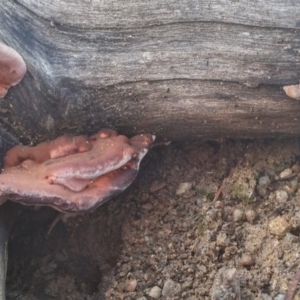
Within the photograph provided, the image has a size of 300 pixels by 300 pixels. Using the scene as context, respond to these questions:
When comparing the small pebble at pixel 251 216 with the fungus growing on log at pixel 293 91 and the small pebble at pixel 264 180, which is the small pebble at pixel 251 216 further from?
the fungus growing on log at pixel 293 91

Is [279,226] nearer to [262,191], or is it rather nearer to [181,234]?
[262,191]

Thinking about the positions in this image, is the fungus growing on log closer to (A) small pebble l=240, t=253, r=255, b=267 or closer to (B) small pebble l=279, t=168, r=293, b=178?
(B) small pebble l=279, t=168, r=293, b=178

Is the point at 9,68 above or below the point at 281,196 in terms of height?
above

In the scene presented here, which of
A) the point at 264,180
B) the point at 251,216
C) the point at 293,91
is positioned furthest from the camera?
the point at 264,180

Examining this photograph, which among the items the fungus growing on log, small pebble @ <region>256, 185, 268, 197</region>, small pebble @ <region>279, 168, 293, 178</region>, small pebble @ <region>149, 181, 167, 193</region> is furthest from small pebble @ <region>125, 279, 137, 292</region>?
the fungus growing on log

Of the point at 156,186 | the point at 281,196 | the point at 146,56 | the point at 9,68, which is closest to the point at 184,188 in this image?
the point at 156,186

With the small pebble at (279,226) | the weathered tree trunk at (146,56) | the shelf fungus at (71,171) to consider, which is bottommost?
the small pebble at (279,226)

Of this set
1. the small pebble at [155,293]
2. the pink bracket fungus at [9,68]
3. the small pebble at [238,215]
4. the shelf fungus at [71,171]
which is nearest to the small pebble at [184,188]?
the small pebble at [238,215]
